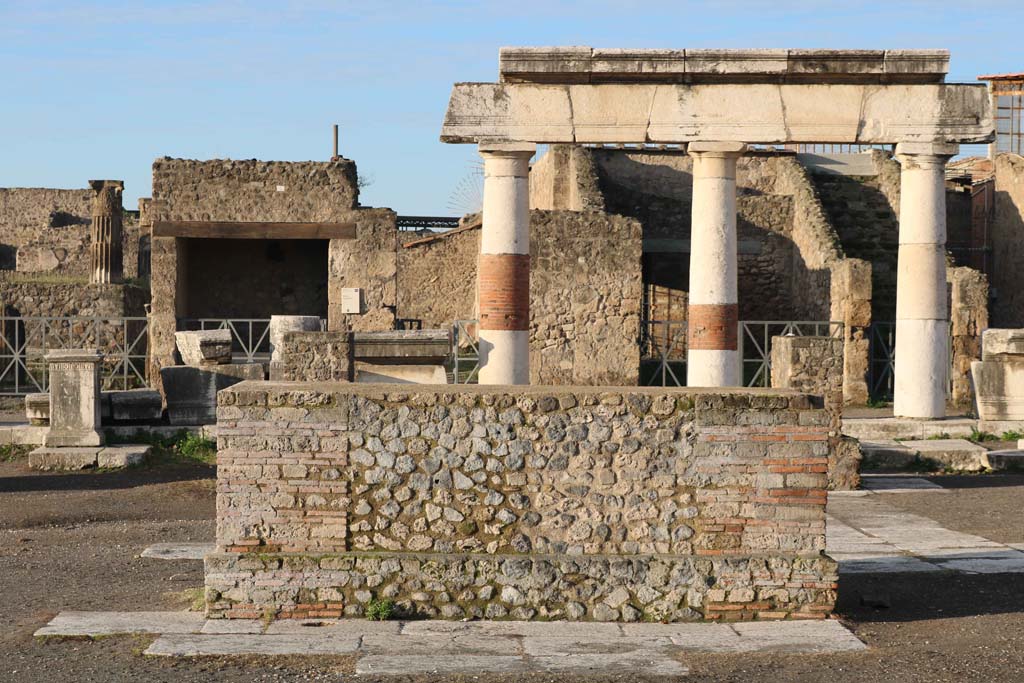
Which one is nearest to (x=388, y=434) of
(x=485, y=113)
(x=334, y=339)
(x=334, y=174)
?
(x=334, y=339)

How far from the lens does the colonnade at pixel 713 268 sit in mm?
13680

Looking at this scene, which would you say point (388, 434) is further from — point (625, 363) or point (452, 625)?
point (625, 363)

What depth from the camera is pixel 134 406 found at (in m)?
14.1

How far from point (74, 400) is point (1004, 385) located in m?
9.93

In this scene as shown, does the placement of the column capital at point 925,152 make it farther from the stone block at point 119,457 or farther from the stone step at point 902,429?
the stone block at point 119,457

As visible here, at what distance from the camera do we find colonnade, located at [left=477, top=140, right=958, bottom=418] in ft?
44.9

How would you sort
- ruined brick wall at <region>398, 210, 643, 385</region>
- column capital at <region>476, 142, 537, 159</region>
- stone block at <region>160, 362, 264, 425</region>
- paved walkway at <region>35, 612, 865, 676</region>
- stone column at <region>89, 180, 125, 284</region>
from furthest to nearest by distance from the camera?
stone column at <region>89, 180, 125, 284</region> < ruined brick wall at <region>398, 210, 643, 385</region> < stone block at <region>160, 362, 264, 425</region> < column capital at <region>476, 142, 537, 159</region> < paved walkway at <region>35, 612, 865, 676</region>

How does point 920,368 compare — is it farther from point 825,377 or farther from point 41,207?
point 41,207

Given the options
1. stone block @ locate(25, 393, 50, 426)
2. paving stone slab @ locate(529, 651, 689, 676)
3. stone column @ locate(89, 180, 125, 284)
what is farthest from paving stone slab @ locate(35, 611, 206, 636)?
stone column @ locate(89, 180, 125, 284)

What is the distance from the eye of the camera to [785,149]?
1034 inches

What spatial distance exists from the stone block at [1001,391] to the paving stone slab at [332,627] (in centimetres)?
1008

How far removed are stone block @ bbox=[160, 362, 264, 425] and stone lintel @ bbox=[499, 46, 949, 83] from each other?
4.18 meters

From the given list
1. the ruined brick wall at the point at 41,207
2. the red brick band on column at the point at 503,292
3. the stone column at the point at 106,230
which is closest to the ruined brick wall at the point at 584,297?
the red brick band on column at the point at 503,292

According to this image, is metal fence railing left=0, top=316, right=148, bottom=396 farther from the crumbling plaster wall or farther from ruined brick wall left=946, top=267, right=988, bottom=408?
ruined brick wall left=946, top=267, right=988, bottom=408
